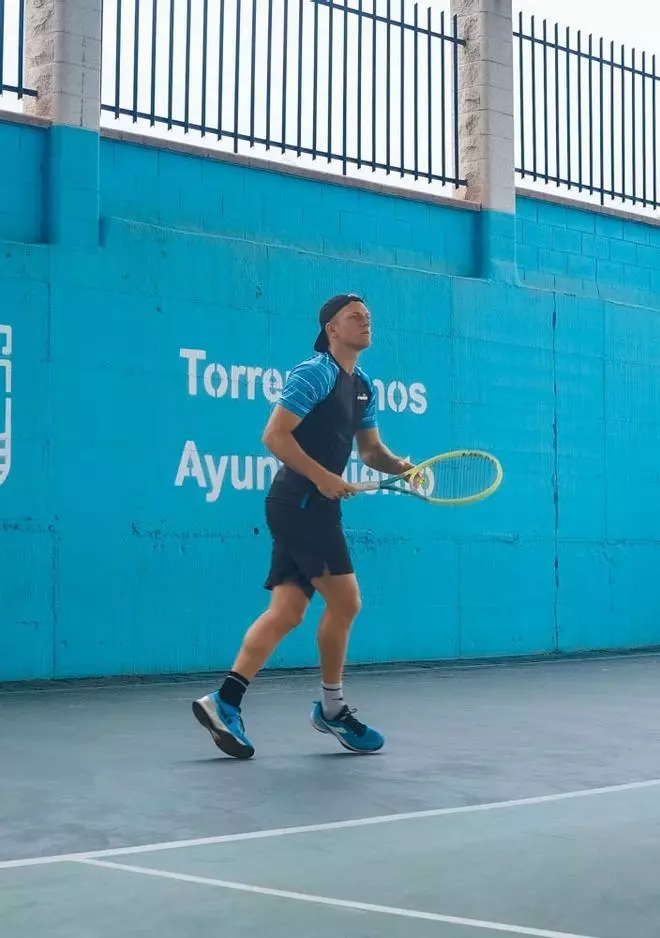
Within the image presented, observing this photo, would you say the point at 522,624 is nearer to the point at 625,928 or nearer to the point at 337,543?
the point at 337,543

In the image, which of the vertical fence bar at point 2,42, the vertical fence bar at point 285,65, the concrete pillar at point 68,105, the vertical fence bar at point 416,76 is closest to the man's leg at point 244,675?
the concrete pillar at point 68,105

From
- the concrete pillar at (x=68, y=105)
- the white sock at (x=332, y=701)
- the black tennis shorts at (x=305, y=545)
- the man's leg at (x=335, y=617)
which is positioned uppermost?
the concrete pillar at (x=68, y=105)

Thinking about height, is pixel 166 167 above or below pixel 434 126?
below

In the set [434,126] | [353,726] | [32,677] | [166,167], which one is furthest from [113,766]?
[434,126]

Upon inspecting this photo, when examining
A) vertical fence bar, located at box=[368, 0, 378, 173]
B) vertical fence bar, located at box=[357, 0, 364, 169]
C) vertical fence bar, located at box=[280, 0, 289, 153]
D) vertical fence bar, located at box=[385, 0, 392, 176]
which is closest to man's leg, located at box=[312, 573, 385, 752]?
vertical fence bar, located at box=[280, 0, 289, 153]

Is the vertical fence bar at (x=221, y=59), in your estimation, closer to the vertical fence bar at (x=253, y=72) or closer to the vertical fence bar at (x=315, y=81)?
the vertical fence bar at (x=253, y=72)

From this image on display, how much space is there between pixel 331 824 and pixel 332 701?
200 centimetres

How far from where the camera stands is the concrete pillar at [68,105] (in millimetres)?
11422

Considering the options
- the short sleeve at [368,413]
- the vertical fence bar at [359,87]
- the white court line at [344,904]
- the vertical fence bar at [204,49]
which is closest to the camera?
the white court line at [344,904]

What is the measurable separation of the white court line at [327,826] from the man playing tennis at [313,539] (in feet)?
4.57

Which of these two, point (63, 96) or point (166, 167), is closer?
point (63, 96)

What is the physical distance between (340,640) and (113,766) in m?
1.17

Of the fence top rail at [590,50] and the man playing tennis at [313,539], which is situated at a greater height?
the fence top rail at [590,50]

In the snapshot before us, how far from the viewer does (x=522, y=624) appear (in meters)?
14.3
